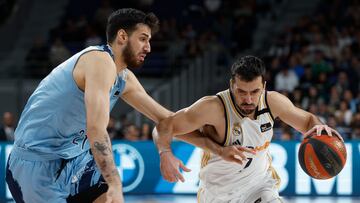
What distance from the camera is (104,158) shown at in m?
3.99

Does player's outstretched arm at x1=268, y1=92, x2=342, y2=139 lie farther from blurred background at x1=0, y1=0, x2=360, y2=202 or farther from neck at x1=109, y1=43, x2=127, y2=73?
blurred background at x1=0, y1=0, x2=360, y2=202

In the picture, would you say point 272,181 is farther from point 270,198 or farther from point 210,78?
point 210,78

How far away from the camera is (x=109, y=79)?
4043 millimetres

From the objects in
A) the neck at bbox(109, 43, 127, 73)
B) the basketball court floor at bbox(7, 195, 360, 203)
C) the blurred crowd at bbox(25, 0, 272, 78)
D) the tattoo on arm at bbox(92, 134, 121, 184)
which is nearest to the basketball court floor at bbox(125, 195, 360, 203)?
the basketball court floor at bbox(7, 195, 360, 203)

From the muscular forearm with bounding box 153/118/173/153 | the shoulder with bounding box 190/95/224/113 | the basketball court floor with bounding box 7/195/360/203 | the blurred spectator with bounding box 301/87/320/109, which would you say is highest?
the shoulder with bounding box 190/95/224/113

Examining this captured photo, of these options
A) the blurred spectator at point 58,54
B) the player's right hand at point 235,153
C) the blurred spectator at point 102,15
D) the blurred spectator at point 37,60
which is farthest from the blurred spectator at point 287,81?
the player's right hand at point 235,153

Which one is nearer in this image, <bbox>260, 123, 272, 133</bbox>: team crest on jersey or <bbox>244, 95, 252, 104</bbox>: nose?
<bbox>244, 95, 252, 104</bbox>: nose

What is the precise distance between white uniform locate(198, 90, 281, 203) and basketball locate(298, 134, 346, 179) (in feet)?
0.92

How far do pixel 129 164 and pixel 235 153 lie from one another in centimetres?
636

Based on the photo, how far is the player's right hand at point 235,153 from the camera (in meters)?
5.12

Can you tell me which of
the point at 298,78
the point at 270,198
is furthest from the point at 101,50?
the point at 298,78

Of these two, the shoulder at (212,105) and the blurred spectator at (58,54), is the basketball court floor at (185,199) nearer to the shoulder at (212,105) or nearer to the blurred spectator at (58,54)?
the blurred spectator at (58,54)

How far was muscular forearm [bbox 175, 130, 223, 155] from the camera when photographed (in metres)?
5.34

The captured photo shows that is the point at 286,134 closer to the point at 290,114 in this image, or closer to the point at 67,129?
the point at 290,114
